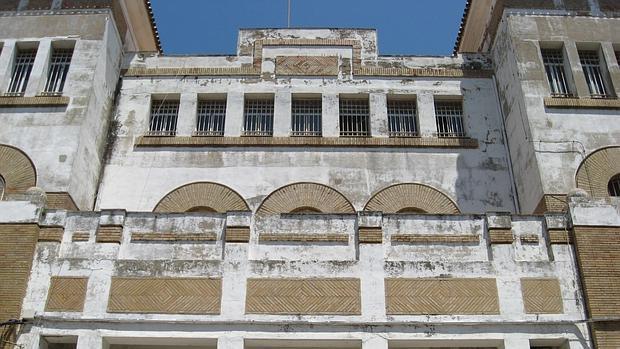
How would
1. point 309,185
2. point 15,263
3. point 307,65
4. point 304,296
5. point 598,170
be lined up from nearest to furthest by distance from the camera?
point 304,296, point 15,263, point 598,170, point 309,185, point 307,65

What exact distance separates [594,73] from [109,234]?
12.7 meters

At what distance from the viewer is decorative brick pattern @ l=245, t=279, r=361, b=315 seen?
12391 mm

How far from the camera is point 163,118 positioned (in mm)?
18484

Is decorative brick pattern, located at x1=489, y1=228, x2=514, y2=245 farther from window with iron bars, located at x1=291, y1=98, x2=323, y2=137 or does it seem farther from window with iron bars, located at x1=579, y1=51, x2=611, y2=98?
window with iron bars, located at x1=291, y1=98, x2=323, y2=137

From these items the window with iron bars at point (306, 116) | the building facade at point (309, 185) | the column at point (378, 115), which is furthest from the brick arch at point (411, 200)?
the window with iron bars at point (306, 116)

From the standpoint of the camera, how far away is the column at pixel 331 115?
17875 millimetres

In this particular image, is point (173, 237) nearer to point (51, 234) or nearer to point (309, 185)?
point (51, 234)

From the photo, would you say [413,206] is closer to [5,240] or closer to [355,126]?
[355,126]

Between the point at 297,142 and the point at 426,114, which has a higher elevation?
the point at 426,114

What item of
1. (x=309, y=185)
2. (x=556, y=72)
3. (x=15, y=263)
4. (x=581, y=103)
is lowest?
(x=15, y=263)

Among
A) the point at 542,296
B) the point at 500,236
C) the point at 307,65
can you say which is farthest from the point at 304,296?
the point at 307,65

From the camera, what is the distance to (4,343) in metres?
12.1

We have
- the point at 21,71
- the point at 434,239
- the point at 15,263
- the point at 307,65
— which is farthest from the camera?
the point at 307,65

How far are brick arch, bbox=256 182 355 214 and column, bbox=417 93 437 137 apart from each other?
3.03 metres
